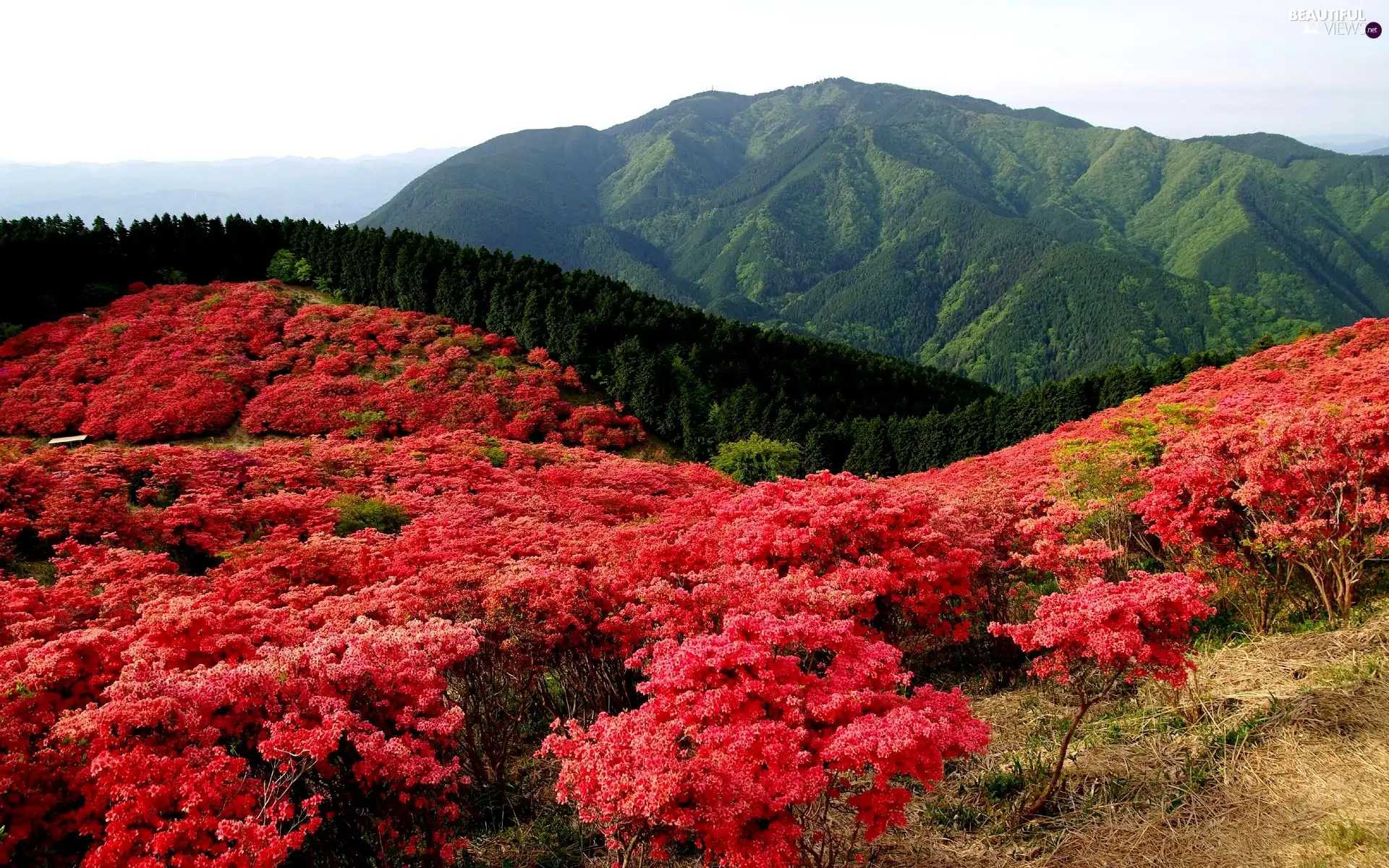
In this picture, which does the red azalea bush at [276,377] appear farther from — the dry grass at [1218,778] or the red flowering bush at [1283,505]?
the dry grass at [1218,778]

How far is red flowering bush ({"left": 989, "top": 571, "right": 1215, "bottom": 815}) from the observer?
5285mm

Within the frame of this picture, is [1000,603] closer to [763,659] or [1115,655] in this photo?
[1115,655]

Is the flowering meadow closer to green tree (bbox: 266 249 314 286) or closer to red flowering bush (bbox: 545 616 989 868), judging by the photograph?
red flowering bush (bbox: 545 616 989 868)

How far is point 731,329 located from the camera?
115 ft

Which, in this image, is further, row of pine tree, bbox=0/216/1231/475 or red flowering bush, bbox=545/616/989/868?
row of pine tree, bbox=0/216/1231/475

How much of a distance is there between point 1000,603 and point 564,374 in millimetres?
23427

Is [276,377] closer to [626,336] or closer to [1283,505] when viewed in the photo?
[626,336]

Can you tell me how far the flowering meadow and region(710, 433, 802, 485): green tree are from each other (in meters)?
10.9

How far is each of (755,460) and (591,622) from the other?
20.1 meters

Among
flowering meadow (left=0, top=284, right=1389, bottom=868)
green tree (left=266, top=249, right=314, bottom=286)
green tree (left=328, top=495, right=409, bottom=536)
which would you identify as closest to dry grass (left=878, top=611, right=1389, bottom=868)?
flowering meadow (left=0, top=284, right=1389, bottom=868)

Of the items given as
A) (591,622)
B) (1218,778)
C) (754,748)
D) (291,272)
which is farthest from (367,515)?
(291,272)

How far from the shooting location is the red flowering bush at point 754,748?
14.2ft

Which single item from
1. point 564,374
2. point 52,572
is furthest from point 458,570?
point 564,374

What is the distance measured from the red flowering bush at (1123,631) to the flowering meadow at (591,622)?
31 mm
